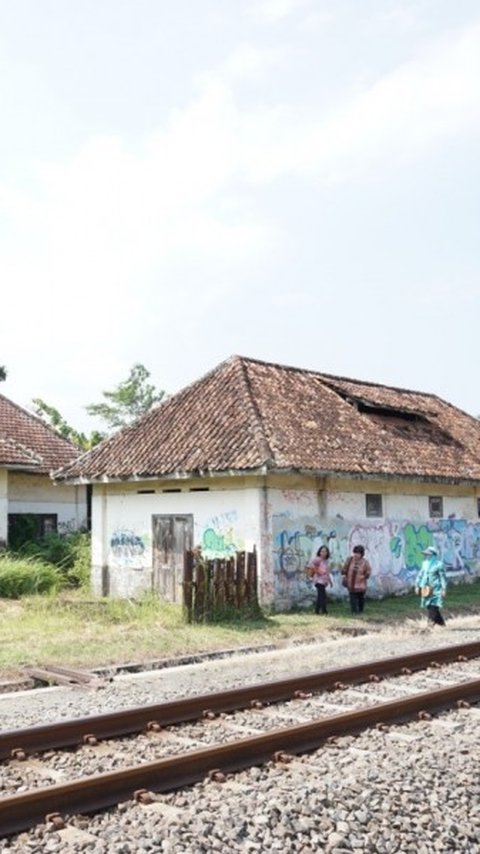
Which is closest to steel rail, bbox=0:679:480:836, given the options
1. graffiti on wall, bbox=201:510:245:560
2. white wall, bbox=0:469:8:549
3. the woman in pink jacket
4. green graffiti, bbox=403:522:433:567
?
the woman in pink jacket

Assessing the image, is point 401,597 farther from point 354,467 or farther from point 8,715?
point 8,715

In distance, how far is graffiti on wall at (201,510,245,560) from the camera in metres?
17.7

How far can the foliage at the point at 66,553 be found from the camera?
21641 millimetres

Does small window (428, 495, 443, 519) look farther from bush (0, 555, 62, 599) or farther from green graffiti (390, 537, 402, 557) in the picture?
bush (0, 555, 62, 599)

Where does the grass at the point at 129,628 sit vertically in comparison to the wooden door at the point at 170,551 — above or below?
below

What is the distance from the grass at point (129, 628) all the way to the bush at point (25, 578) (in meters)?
0.60

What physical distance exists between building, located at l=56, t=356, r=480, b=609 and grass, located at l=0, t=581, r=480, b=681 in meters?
1.19

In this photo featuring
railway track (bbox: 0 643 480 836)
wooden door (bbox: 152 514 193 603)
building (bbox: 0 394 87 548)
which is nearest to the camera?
railway track (bbox: 0 643 480 836)

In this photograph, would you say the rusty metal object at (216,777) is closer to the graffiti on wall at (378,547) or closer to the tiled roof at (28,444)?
the graffiti on wall at (378,547)

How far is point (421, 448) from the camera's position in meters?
22.5

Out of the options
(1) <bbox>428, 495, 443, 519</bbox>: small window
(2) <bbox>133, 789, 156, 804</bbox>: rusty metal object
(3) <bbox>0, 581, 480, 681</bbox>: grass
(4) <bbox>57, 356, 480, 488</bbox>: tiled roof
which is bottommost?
(3) <bbox>0, 581, 480, 681</bbox>: grass

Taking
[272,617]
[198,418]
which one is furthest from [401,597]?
[198,418]

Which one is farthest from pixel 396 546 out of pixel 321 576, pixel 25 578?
pixel 25 578

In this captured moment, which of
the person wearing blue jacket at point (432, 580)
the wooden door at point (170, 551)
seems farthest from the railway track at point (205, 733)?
the wooden door at point (170, 551)
